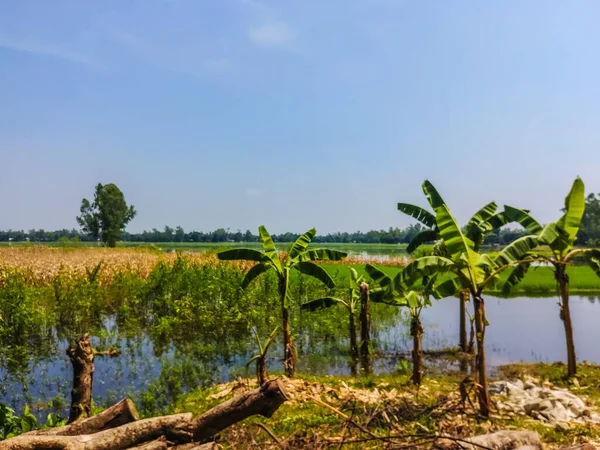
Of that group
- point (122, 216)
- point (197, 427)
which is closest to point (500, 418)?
point (197, 427)

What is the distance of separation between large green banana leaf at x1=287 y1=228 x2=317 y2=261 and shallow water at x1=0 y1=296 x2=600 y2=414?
2.54 meters

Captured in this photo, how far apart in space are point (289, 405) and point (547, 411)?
3.62 metres

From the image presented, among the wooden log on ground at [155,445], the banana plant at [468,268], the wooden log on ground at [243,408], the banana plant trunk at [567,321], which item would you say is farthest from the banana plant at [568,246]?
the wooden log on ground at [155,445]

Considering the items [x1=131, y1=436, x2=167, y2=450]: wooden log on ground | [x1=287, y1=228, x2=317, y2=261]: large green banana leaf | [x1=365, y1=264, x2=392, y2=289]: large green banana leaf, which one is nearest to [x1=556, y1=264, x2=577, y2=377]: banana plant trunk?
[x1=365, y1=264, x2=392, y2=289]: large green banana leaf

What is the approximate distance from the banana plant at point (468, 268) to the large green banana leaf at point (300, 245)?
2778mm

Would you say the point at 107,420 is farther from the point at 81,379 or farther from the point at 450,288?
the point at 450,288

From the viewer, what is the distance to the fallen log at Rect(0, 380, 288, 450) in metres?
3.36

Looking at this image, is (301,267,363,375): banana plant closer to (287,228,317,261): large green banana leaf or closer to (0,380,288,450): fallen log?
(287,228,317,261): large green banana leaf

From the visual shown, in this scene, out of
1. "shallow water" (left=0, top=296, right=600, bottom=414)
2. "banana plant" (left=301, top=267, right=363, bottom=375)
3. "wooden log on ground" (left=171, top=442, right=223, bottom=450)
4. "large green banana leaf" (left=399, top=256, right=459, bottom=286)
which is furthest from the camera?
"banana plant" (left=301, top=267, right=363, bottom=375)

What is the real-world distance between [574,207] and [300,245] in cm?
523

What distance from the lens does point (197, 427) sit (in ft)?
12.7

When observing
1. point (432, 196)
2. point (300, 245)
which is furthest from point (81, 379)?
point (432, 196)

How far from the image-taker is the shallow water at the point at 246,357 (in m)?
8.65

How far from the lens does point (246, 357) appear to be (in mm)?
10891
